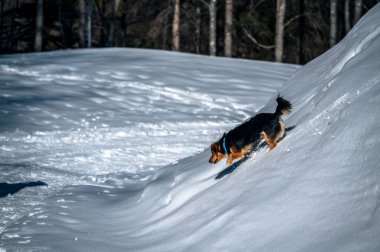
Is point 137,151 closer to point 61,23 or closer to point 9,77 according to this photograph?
point 9,77

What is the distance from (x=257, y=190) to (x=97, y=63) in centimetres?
1175

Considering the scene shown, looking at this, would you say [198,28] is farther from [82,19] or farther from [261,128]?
[261,128]

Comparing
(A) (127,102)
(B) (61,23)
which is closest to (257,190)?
(A) (127,102)

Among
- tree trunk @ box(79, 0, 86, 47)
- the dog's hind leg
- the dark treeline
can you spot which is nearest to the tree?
the dark treeline

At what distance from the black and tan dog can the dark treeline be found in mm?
16037

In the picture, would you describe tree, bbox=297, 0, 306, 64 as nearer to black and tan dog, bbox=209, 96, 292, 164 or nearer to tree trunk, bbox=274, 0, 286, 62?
tree trunk, bbox=274, 0, 286, 62

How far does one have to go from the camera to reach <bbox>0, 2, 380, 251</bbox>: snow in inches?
123

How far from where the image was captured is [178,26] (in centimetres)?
2322

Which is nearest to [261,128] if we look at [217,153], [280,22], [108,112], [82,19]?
[217,153]

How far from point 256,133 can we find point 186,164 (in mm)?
2140

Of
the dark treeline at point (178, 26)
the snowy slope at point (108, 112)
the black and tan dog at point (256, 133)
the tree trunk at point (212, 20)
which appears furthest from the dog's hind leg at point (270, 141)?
the dark treeline at point (178, 26)

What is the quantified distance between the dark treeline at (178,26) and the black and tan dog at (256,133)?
16037mm

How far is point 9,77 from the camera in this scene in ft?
41.4

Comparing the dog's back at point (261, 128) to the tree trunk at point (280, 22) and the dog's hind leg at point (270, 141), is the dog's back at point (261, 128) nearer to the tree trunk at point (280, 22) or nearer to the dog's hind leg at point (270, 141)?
the dog's hind leg at point (270, 141)
